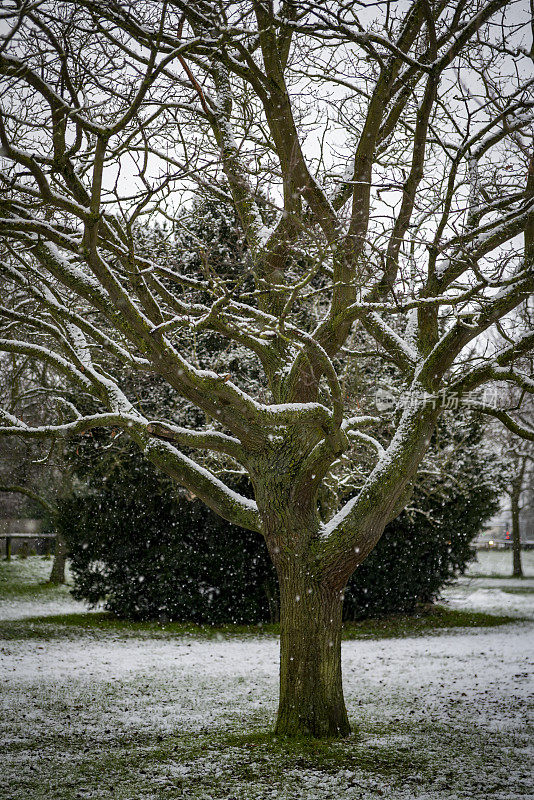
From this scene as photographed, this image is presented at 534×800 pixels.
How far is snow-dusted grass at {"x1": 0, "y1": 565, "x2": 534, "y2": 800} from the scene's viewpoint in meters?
4.96

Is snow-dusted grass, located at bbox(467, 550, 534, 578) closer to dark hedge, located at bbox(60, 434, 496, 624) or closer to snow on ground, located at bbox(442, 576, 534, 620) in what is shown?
snow on ground, located at bbox(442, 576, 534, 620)

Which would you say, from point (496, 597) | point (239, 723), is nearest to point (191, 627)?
point (239, 723)

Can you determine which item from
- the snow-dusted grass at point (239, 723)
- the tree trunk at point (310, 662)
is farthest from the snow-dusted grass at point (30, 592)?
the tree trunk at point (310, 662)

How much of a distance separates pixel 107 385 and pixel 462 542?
11043 millimetres

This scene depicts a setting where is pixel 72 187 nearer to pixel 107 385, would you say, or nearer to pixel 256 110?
pixel 107 385

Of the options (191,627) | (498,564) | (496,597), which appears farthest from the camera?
(498,564)

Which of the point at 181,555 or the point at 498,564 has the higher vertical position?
the point at 181,555

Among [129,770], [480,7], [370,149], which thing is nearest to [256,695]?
[129,770]

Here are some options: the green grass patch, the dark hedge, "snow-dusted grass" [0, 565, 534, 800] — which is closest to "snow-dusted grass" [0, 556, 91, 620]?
the green grass patch

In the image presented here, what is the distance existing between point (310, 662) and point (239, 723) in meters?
1.48

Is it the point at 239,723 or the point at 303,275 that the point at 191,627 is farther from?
the point at 303,275

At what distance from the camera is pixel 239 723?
6.77 m

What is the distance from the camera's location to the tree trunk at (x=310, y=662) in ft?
19.2

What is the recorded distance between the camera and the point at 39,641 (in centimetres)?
1199
